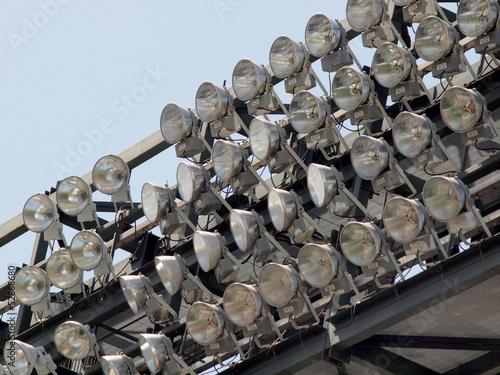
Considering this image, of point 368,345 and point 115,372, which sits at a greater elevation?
point 115,372

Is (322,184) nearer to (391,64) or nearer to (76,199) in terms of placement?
(391,64)

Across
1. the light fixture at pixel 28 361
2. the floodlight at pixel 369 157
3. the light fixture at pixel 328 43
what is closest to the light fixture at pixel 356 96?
the light fixture at pixel 328 43

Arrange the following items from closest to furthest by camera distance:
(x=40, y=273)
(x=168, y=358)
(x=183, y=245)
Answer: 1. (x=168, y=358)
2. (x=183, y=245)
3. (x=40, y=273)

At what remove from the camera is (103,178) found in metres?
10.4

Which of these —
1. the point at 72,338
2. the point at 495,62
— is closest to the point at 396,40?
the point at 495,62

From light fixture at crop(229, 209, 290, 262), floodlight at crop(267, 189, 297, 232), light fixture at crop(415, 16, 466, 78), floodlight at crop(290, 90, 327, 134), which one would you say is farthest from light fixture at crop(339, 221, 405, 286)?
light fixture at crop(415, 16, 466, 78)

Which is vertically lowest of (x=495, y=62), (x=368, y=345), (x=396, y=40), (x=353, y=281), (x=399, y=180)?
(x=368, y=345)

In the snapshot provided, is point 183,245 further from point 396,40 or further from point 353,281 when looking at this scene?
point 396,40

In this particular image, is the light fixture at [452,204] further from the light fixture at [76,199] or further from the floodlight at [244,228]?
the light fixture at [76,199]

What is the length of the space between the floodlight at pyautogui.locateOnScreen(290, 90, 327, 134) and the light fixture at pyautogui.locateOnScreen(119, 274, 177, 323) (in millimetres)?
2190

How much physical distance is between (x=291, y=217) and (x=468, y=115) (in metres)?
1.82

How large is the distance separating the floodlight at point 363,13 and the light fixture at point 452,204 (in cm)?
190

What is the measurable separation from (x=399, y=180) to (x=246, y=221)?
4.97ft

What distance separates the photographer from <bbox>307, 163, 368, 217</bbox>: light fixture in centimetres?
839
